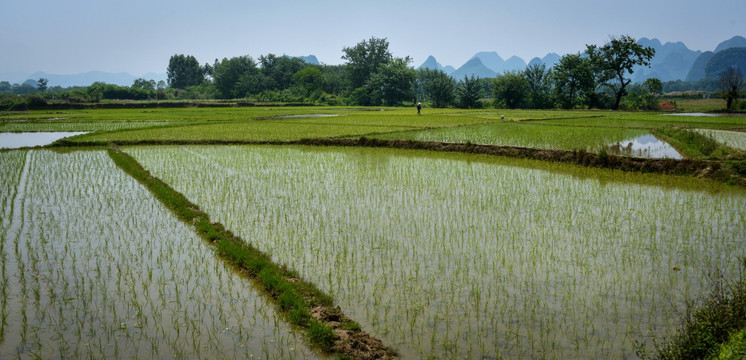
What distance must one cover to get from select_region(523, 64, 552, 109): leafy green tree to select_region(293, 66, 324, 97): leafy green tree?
27324 mm

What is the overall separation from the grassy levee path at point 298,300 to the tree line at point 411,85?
34.8 metres

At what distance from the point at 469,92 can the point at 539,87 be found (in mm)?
7516

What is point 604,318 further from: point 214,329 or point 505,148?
point 505,148

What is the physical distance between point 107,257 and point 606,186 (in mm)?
8160

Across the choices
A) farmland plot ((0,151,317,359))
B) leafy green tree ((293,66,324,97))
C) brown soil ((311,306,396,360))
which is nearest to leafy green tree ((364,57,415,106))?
leafy green tree ((293,66,324,97))

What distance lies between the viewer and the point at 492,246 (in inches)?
214

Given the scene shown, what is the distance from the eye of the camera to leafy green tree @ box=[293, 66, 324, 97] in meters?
60.4

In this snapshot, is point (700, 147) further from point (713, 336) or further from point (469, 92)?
point (469, 92)

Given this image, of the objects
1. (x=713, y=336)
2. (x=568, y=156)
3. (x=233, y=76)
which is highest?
(x=233, y=76)

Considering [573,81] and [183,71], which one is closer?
[573,81]

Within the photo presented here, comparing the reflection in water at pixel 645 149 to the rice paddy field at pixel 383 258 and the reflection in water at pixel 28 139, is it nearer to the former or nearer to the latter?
the rice paddy field at pixel 383 258

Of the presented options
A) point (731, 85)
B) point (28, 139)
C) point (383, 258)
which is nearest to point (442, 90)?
point (731, 85)

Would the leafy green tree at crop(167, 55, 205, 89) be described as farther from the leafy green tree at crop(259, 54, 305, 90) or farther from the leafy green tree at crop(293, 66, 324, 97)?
the leafy green tree at crop(293, 66, 324, 97)

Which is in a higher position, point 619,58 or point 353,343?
point 619,58
